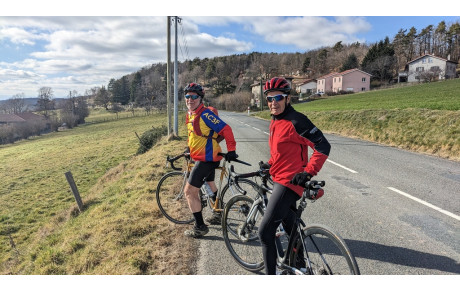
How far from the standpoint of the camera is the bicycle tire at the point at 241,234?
11.6ft

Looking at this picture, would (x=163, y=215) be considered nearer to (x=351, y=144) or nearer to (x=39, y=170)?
(x=351, y=144)

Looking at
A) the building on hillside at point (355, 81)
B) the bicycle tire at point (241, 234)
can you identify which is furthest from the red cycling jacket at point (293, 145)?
the building on hillside at point (355, 81)

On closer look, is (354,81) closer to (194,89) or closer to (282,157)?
(194,89)

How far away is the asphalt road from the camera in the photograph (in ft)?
11.3

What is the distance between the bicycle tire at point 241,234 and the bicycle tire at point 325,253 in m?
0.85

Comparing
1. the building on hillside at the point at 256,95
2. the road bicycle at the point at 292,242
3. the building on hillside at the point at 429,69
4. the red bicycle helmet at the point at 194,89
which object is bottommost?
the road bicycle at the point at 292,242

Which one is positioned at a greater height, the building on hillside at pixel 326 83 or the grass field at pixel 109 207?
the building on hillside at pixel 326 83

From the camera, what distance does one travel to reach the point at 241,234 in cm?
376

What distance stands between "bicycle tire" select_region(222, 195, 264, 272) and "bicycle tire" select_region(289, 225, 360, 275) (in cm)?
85

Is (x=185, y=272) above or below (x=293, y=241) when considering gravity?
below

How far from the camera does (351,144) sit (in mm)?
12859

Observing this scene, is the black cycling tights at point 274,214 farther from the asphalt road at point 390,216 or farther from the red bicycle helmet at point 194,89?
the red bicycle helmet at point 194,89
